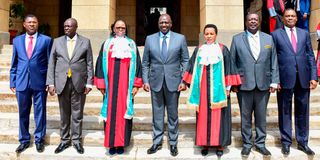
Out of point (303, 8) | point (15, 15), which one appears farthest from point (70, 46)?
point (15, 15)

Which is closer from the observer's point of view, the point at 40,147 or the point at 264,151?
the point at 264,151

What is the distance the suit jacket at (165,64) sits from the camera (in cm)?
409

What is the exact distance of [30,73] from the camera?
4074 millimetres

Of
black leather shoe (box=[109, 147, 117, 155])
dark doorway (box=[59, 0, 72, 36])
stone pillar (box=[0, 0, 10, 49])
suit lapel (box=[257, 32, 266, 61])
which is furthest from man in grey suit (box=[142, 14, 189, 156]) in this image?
dark doorway (box=[59, 0, 72, 36])

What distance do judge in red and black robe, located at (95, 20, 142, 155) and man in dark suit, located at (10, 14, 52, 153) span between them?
82 centimetres

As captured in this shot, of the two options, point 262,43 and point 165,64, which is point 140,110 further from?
point 262,43

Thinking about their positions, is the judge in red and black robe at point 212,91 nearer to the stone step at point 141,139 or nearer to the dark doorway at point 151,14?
the stone step at point 141,139

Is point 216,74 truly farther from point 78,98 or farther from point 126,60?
point 78,98

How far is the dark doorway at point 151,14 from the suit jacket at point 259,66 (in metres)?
8.50

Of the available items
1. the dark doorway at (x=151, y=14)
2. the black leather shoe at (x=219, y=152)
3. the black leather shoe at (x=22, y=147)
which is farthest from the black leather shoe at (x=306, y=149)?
the dark doorway at (x=151, y=14)

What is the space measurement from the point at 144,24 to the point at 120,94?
28.8ft

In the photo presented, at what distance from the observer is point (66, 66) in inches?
159

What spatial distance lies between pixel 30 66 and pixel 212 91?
257 centimetres

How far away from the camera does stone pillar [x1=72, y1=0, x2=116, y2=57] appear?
7676 mm
